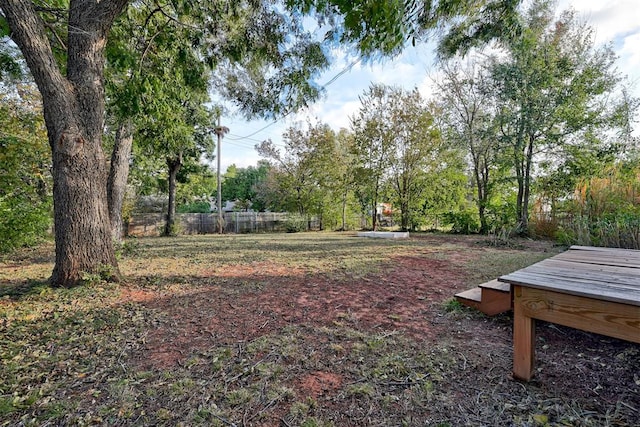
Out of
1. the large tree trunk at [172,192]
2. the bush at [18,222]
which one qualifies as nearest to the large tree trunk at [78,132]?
the bush at [18,222]

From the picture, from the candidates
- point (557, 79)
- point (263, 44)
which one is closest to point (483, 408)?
point (263, 44)

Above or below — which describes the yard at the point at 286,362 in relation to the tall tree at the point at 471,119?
below

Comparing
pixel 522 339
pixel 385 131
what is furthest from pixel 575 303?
pixel 385 131

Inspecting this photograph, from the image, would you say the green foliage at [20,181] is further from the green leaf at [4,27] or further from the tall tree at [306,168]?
the tall tree at [306,168]

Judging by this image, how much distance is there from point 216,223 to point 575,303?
47.7ft

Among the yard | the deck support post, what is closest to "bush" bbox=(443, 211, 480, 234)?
the yard

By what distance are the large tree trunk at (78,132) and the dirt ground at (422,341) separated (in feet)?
2.18

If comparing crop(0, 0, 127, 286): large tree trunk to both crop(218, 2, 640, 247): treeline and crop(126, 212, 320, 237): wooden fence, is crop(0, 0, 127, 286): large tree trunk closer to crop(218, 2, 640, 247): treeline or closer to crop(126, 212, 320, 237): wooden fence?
crop(218, 2, 640, 247): treeline

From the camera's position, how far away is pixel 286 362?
5.35 feet

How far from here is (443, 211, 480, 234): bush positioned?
9.53 meters

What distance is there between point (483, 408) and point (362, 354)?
66 centimetres

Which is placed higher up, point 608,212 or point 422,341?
point 608,212

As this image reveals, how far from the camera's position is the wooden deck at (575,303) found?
1.12 metres

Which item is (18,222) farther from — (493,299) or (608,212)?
(608,212)
